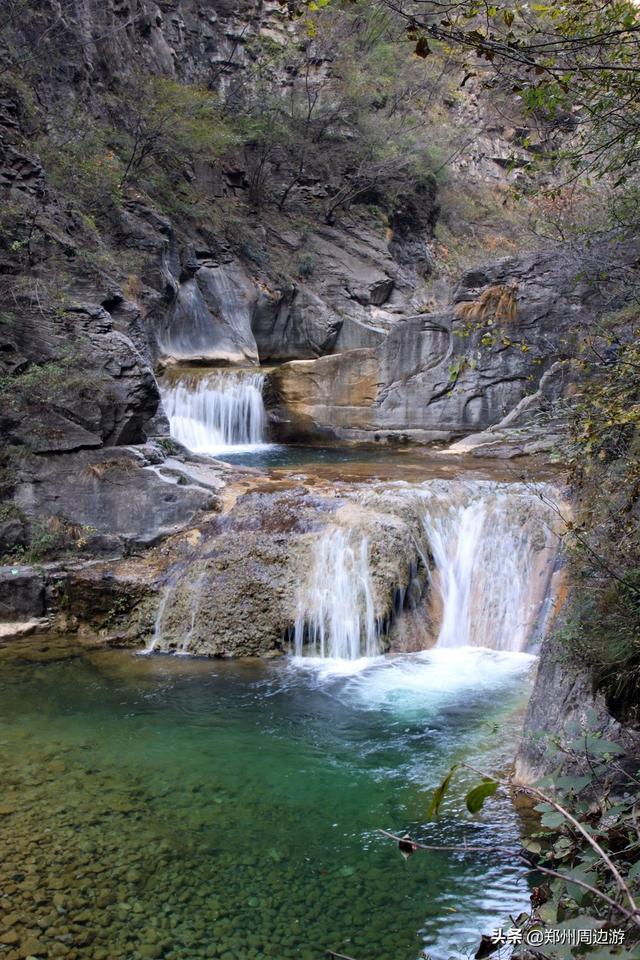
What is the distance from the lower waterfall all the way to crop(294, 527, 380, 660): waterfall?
11 mm

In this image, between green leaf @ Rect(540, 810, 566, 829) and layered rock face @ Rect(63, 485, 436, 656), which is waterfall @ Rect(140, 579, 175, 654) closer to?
layered rock face @ Rect(63, 485, 436, 656)

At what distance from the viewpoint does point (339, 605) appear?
325 inches

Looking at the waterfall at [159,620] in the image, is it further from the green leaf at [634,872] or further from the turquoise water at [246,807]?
the green leaf at [634,872]

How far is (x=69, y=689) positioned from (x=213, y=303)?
49.5 ft

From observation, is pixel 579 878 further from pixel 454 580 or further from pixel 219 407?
pixel 219 407

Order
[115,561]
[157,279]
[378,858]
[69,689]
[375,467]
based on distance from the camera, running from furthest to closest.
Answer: [157,279], [375,467], [115,561], [69,689], [378,858]

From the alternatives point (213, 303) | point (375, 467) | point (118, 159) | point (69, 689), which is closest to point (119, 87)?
point (118, 159)

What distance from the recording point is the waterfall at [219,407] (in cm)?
1557

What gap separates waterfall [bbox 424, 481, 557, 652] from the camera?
27.4ft

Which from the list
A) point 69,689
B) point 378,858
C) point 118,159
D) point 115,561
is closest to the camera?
point 378,858

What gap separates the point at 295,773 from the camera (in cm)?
547

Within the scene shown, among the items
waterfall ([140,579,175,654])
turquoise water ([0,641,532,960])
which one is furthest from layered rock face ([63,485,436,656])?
turquoise water ([0,641,532,960])

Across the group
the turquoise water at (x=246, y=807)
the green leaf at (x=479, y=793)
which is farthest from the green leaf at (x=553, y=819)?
the turquoise water at (x=246, y=807)

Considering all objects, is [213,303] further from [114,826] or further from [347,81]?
[114,826]
